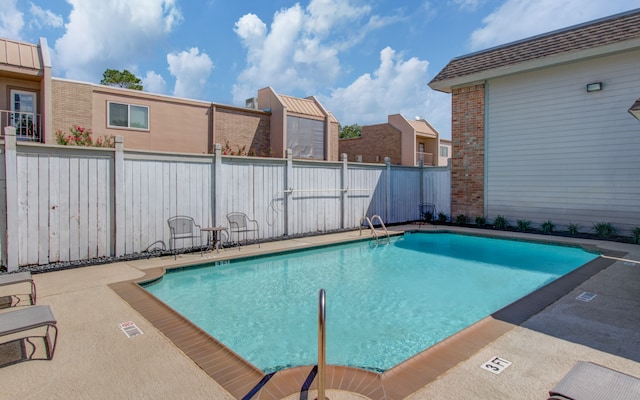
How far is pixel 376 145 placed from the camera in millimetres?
26344

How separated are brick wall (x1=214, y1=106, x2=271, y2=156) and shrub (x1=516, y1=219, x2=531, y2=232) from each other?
11.4 meters

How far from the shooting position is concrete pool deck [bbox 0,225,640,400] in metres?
2.73

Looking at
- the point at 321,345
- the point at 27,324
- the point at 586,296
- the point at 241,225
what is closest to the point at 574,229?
the point at 586,296

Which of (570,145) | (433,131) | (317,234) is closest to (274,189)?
(317,234)

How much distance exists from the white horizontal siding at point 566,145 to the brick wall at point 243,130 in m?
10.6

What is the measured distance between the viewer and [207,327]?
464 centimetres

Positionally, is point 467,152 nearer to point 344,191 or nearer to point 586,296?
point 344,191

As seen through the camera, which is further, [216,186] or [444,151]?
[444,151]

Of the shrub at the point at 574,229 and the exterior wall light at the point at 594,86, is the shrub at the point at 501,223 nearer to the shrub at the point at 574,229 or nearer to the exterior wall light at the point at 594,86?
the shrub at the point at 574,229

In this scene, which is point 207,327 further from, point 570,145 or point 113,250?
point 570,145

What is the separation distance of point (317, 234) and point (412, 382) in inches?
318

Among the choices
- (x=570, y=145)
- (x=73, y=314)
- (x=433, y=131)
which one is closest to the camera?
(x=73, y=314)

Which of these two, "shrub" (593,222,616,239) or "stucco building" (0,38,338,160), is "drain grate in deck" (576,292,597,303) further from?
"stucco building" (0,38,338,160)

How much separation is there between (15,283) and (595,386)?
237 inches
